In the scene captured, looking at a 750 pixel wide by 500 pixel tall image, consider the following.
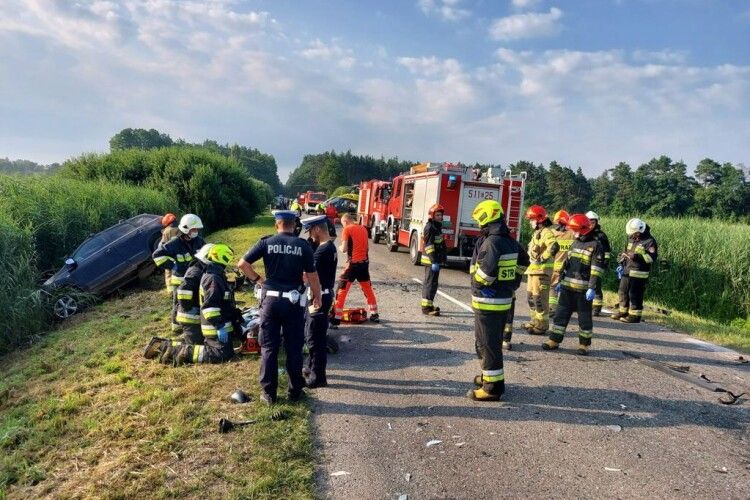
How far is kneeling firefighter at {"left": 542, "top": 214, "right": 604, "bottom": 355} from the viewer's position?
6.45 meters

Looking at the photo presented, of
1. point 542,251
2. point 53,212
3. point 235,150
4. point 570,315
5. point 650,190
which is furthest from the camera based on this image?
point 235,150

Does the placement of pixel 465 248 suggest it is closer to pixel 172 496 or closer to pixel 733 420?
pixel 733 420

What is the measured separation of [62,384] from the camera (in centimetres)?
580

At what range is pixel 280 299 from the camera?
4.56 metres

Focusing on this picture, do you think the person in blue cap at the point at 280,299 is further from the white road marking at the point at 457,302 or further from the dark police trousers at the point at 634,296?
the dark police trousers at the point at 634,296

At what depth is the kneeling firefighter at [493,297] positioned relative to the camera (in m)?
4.87

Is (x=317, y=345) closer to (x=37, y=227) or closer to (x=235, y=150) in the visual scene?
(x=37, y=227)

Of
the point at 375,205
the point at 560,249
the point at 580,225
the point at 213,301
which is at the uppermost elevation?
the point at 375,205

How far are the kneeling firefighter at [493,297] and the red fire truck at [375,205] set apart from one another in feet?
41.2

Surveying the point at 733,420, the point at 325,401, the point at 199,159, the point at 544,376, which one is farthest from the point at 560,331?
the point at 199,159

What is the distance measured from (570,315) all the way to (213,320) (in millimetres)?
4577

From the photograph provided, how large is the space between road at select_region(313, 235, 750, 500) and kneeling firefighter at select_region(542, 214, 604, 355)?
0.89ft

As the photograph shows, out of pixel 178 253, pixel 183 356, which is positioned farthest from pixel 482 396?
pixel 178 253

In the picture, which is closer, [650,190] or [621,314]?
[621,314]
